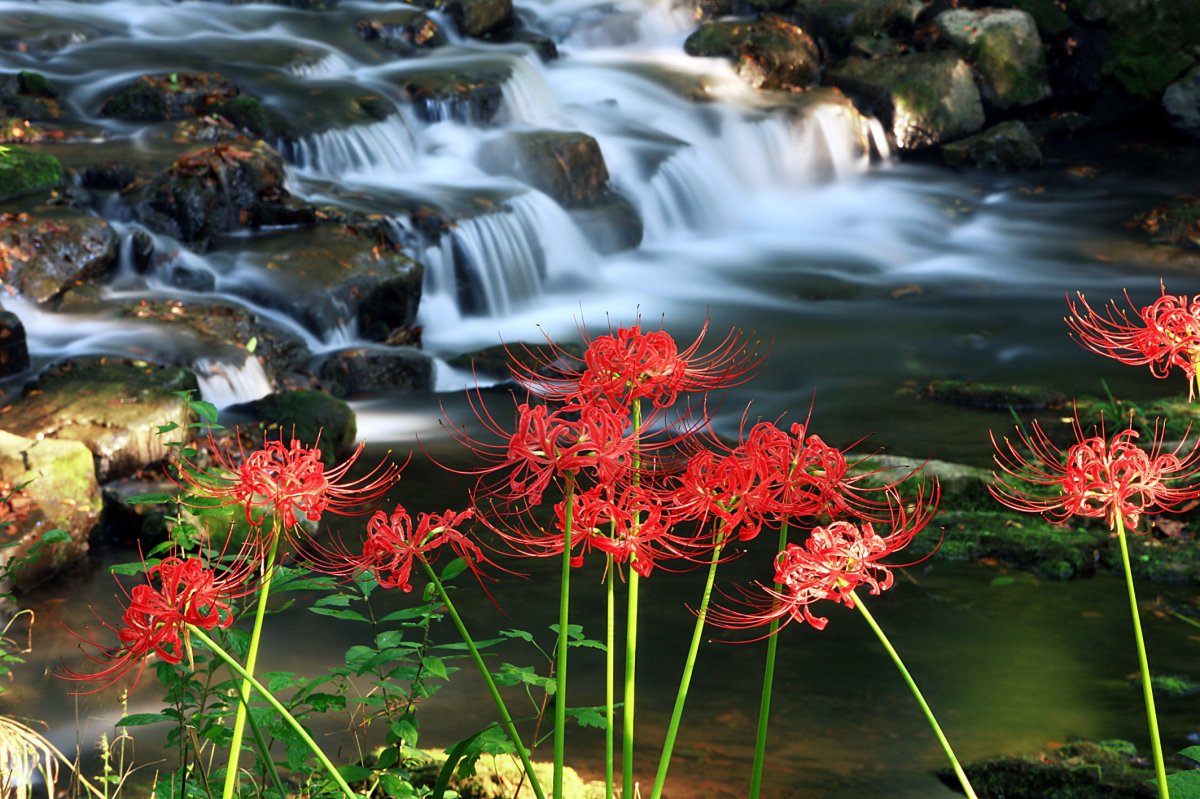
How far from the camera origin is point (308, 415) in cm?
818

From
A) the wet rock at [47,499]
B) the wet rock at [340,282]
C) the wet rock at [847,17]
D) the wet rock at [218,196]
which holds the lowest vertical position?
the wet rock at [47,499]

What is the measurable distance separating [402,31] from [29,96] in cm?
480

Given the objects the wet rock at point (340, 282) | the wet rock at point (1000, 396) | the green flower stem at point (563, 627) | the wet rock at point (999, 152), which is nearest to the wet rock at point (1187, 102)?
the wet rock at point (999, 152)

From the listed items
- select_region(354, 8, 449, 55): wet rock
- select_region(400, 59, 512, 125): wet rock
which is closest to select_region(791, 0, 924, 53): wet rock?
select_region(354, 8, 449, 55): wet rock

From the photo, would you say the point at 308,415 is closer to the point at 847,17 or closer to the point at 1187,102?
the point at 847,17

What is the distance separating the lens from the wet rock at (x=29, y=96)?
1195 cm

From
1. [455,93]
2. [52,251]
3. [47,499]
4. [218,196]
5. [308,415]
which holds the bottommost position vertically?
[47,499]

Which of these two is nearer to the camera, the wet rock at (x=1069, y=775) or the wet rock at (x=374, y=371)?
the wet rock at (x=1069, y=775)

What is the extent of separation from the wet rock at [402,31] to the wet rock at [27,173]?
557cm

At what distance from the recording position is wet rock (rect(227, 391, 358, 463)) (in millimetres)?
8070

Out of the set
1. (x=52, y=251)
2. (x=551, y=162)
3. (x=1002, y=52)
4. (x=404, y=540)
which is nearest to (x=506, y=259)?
(x=551, y=162)

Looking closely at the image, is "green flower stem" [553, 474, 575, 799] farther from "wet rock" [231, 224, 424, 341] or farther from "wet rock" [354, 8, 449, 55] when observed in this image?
"wet rock" [354, 8, 449, 55]

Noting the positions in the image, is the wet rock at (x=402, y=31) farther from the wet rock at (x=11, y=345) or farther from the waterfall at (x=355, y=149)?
the wet rock at (x=11, y=345)

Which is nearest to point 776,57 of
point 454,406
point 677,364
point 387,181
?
point 387,181
